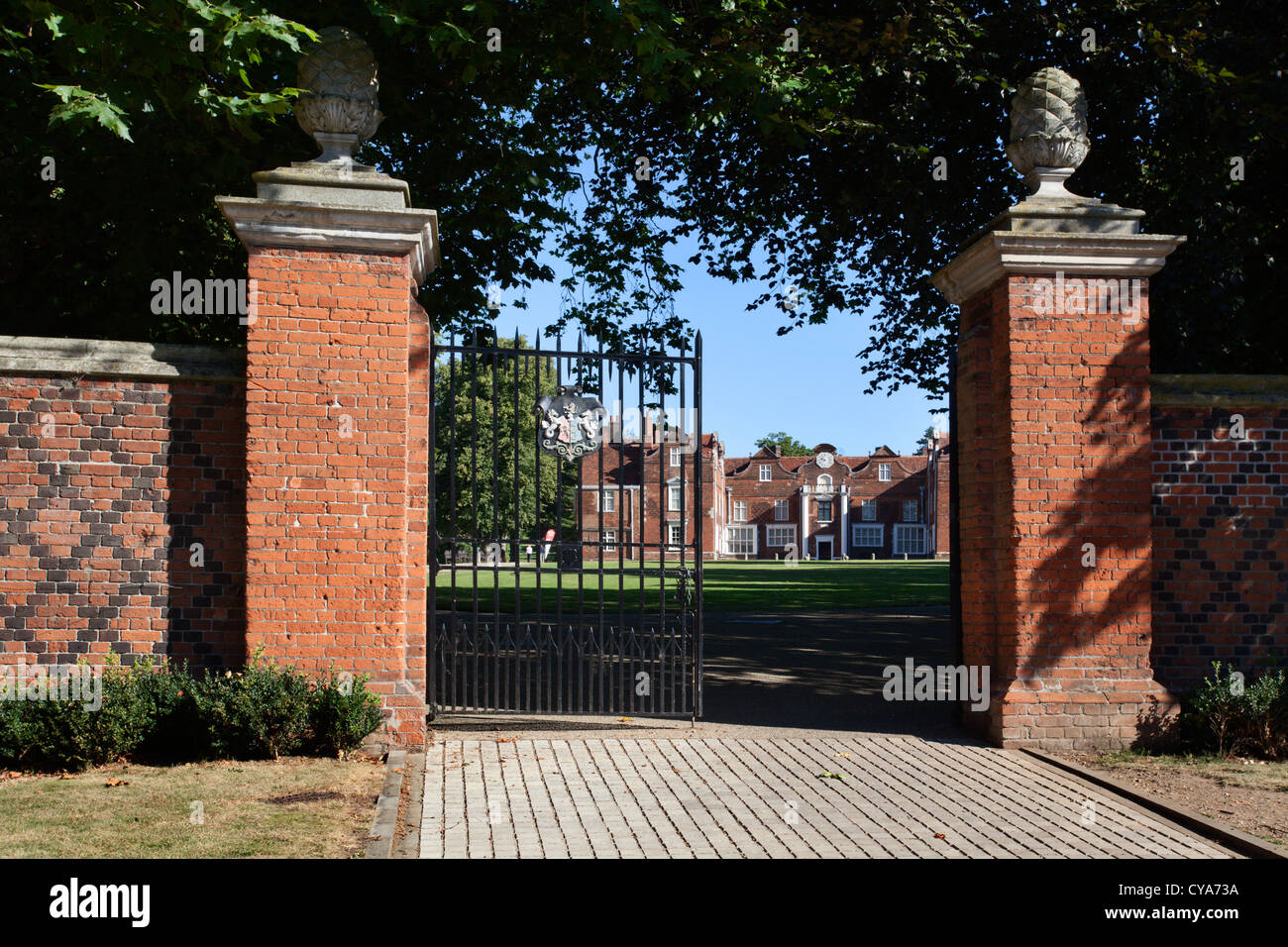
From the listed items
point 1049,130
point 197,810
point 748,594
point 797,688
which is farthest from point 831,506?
point 197,810

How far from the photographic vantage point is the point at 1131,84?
33.3ft

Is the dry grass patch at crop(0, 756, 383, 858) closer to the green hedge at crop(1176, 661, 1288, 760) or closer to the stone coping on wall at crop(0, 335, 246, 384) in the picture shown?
the stone coping on wall at crop(0, 335, 246, 384)

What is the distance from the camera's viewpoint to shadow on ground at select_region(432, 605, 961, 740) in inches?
322

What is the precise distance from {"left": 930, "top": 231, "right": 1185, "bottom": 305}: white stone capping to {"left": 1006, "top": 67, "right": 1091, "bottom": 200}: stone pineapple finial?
420 millimetres

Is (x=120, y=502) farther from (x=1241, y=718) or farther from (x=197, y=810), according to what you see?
(x=1241, y=718)

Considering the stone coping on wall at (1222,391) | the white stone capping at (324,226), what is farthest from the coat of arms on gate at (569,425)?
the stone coping on wall at (1222,391)

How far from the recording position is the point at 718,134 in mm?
12422

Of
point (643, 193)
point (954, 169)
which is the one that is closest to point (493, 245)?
point (643, 193)

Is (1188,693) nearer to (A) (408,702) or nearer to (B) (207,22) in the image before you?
(A) (408,702)

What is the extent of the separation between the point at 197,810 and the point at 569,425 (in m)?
3.99

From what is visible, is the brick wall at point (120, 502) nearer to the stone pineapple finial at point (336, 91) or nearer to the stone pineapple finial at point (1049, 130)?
the stone pineapple finial at point (336, 91)

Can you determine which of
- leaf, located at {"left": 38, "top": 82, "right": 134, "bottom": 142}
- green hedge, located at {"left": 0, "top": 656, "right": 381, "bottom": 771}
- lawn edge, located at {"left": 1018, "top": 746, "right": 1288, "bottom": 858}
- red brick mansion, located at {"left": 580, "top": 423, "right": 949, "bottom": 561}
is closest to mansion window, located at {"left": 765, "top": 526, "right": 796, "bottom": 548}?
red brick mansion, located at {"left": 580, "top": 423, "right": 949, "bottom": 561}

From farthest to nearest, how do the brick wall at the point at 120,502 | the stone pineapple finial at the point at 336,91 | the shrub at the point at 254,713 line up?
the stone pineapple finial at the point at 336,91
the brick wall at the point at 120,502
the shrub at the point at 254,713

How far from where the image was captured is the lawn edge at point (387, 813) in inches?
185
